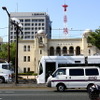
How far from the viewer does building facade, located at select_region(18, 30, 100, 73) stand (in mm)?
90438

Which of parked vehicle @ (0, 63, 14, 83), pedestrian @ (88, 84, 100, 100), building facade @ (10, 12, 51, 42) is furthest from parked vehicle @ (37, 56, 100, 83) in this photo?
building facade @ (10, 12, 51, 42)

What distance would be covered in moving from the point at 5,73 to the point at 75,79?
13271mm

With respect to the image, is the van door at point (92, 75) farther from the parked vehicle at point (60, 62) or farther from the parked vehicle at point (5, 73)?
the parked vehicle at point (5, 73)

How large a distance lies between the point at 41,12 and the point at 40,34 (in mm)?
92703

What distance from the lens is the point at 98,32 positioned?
138 feet

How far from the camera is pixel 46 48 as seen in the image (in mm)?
91562

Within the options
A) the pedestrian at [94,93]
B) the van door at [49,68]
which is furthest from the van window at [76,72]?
the pedestrian at [94,93]

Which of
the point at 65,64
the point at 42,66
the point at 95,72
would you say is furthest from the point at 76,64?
the point at 95,72

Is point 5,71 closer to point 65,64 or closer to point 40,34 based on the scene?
point 65,64

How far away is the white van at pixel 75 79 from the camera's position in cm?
1988

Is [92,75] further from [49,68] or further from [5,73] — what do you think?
[5,73]

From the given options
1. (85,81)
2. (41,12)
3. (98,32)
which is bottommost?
(85,81)

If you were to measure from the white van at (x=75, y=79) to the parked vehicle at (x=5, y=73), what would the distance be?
12.1 metres

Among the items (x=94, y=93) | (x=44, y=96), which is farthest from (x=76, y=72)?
(x=94, y=93)
